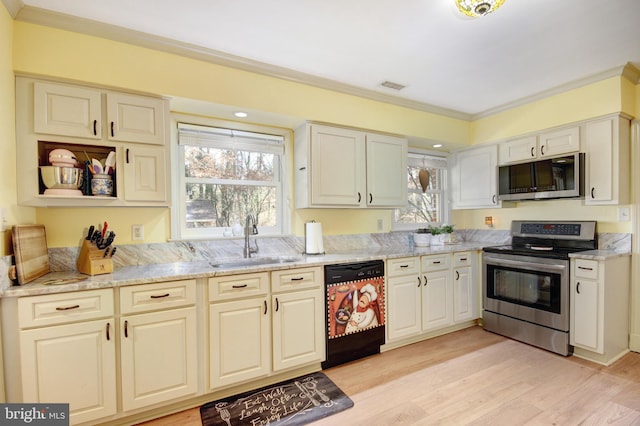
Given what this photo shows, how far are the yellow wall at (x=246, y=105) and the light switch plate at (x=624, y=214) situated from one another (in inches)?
1.7

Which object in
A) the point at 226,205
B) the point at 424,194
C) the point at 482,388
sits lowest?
the point at 482,388

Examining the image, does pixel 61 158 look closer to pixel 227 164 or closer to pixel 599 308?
pixel 227 164

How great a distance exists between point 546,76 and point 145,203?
350 cm

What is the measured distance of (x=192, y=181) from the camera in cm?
268

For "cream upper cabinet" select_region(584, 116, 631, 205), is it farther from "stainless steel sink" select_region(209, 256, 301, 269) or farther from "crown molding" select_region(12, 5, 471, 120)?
"stainless steel sink" select_region(209, 256, 301, 269)

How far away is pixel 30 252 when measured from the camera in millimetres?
1854

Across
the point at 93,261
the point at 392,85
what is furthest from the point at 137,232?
the point at 392,85

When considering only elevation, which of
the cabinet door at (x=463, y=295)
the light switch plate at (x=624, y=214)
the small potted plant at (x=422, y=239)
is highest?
the light switch plate at (x=624, y=214)

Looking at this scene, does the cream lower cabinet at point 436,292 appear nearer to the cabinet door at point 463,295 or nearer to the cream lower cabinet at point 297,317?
the cabinet door at point 463,295

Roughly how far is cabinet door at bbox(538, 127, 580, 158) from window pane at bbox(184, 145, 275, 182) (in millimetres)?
2752

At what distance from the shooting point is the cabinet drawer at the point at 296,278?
2314 millimetres

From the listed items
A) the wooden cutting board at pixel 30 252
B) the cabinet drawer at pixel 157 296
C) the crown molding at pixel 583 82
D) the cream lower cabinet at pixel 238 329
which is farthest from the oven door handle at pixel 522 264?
the wooden cutting board at pixel 30 252

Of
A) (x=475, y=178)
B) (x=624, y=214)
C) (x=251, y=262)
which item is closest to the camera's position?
(x=251, y=262)

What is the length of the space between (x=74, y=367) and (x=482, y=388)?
264 cm
